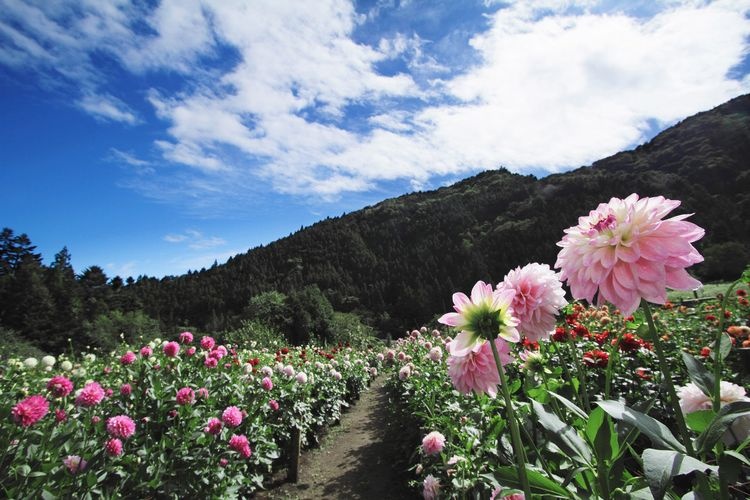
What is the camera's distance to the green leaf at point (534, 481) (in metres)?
0.65

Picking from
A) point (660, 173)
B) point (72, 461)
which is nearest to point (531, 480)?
point (72, 461)

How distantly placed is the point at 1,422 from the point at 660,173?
5930cm

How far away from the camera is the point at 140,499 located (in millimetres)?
2180

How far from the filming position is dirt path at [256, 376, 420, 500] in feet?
12.9

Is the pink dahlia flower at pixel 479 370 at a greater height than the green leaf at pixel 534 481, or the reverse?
the pink dahlia flower at pixel 479 370

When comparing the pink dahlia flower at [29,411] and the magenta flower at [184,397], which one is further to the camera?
the magenta flower at [184,397]

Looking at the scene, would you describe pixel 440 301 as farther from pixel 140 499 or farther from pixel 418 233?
pixel 140 499

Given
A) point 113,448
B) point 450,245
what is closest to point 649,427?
point 113,448

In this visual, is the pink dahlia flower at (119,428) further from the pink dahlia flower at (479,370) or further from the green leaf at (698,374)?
the green leaf at (698,374)

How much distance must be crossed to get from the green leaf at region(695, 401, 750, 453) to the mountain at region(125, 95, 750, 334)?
24556mm

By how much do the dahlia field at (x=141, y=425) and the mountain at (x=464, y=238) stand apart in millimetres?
23860

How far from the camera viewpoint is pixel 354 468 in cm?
460

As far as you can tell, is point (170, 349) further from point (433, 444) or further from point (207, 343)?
point (433, 444)

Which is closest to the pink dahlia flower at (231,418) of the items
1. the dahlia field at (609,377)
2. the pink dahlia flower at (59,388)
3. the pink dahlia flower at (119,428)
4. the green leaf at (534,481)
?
the pink dahlia flower at (119,428)
